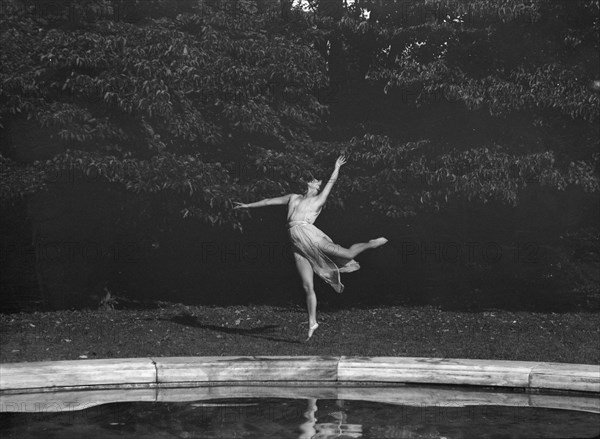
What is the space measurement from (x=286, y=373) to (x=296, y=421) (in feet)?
Result: 5.43

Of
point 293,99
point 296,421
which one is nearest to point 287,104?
point 293,99

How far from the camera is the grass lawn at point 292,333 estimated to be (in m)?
11.0

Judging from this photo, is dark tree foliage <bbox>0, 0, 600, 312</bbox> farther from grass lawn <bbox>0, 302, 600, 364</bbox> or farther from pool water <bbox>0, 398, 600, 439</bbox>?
pool water <bbox>0, 398, 600, 439</bbox>

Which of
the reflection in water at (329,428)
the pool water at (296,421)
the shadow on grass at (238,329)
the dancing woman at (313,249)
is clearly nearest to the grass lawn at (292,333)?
the shadow on grass at (238,329)

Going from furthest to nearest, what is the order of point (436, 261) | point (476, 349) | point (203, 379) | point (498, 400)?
point (436, 261), point (476, 349), point (203, 379), point (498, 400)

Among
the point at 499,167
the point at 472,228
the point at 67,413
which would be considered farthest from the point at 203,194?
the point at 67,413

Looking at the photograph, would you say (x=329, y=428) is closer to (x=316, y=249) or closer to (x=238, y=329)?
(x=316, y=249)

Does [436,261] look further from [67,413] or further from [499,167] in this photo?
[67,413]

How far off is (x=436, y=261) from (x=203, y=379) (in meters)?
9.83

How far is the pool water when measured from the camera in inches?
269

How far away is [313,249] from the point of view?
11.0 meters

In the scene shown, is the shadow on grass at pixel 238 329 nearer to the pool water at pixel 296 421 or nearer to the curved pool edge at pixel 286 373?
the curved pool edge at pixel 286 373

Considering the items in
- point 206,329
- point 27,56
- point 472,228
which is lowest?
point 206,329

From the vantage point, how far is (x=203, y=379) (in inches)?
352
